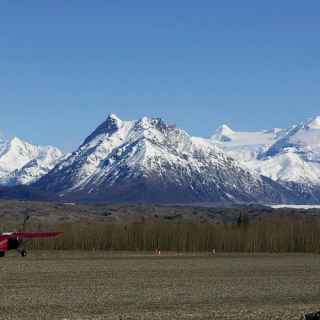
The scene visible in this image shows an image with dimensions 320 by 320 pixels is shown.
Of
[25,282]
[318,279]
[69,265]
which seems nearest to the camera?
[25,282]

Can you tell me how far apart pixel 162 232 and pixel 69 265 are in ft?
174

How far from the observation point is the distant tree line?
11225 cm

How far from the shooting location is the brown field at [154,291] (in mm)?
37438

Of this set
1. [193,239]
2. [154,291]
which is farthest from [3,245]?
[193,239]

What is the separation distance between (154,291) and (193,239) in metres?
69.4

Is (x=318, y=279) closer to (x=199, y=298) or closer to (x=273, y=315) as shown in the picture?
(x=199, y=298)

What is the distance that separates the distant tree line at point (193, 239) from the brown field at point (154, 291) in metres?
42.8

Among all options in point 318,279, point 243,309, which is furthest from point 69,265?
point 243,309

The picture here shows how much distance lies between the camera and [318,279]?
57.1 meters

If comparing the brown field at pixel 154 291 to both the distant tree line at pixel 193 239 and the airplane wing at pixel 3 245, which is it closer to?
the airplane wing at pixel 3 245

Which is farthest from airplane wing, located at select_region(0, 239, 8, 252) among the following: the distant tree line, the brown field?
the distant tree line

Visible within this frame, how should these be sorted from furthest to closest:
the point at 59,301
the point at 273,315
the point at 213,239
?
the point at 213,239
the point at 59,301
the point at 273,315

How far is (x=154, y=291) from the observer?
46.3m

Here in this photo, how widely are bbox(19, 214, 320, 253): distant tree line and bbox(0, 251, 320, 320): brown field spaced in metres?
42.8
